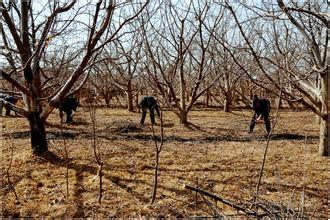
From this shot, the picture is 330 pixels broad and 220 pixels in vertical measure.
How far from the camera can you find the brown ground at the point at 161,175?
3582 millimetres

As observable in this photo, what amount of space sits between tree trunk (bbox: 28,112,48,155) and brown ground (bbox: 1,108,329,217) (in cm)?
19

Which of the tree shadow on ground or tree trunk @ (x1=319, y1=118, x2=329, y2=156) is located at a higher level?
tree trunk @ (x1=319, y1=118, x2=329, y2=156)

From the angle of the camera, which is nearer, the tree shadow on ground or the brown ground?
the brown ground

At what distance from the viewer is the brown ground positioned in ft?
11.8

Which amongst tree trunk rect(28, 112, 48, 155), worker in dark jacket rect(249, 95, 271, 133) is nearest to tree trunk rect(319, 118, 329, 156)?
worker in dark jacket rect(249, 95, 271, 133)

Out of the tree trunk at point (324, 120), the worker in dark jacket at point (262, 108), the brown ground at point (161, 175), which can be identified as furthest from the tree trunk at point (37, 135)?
the worker in dark jacket at point (262, 108)

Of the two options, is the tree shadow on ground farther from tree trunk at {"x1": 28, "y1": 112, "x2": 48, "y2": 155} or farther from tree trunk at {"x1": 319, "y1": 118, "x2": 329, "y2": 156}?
tree trunk at {"x1": 319, "y1": 118, "x2": 329, "y2": 156}

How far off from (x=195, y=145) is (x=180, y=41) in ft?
13.0

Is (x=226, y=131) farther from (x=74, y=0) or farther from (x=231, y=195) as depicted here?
(x=74, y=0)

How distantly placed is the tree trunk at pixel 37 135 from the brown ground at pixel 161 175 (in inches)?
7.6

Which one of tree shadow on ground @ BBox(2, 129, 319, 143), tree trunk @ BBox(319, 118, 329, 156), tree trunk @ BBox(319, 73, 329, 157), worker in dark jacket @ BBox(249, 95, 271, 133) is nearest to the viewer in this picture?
tree trunk @ BBox(319, 73, 329, 157)

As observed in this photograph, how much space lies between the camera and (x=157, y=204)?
3.68 metres

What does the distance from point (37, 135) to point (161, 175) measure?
248 centimetres

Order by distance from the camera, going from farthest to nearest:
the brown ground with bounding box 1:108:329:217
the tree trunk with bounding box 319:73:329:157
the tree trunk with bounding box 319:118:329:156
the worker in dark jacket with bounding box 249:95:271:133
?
the worker in dark jacket with bounding box 249:95:271:133 → the tree trunk with bounding box 319:118:329:156 → the tree trunk with bounding box 319:73:329:157 → the brown ground with bounding box 1:108:329:217
